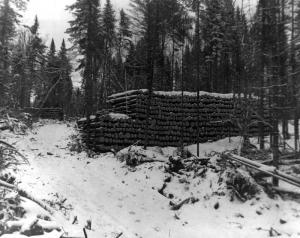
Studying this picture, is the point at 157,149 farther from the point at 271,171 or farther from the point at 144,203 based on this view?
the point at 271,171

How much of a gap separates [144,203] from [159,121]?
9.25m

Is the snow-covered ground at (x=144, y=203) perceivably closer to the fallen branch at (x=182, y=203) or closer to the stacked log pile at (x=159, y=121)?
the fallen branch at (x=182, y=203)

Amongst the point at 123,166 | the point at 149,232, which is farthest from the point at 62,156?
the point at 149,232

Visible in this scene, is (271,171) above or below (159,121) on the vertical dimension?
below

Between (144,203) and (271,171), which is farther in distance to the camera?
(144,203)

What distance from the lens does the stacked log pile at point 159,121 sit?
64.2ft

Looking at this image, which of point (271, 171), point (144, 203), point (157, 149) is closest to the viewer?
point (271, 171)

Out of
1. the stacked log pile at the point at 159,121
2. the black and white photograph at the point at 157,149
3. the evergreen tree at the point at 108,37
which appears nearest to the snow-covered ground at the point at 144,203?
the black and white photograph at the point at 157,149

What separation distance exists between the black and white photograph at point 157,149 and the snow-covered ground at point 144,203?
0.15ft

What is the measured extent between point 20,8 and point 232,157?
842cm

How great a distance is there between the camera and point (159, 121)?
20750 mm

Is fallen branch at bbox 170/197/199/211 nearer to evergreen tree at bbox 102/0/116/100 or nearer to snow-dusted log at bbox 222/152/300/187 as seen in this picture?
snow-dusted log at bbox 222/152/300/187

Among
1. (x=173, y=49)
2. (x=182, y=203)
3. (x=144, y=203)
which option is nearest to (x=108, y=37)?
(x=173, y=49)

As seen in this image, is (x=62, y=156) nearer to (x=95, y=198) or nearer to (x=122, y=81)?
(x=95, y=198)
